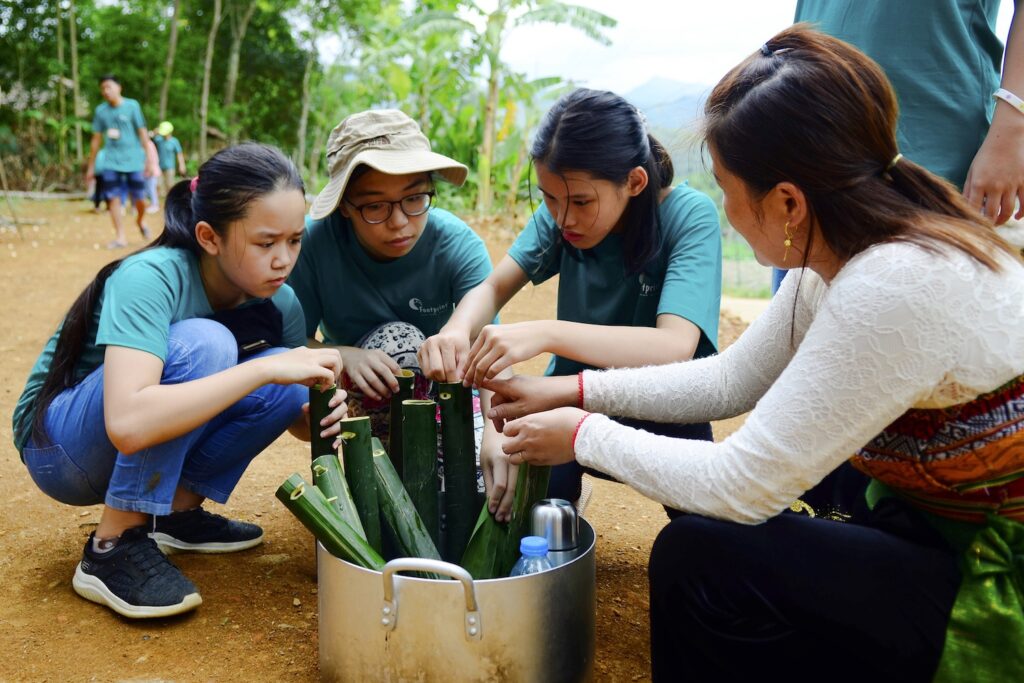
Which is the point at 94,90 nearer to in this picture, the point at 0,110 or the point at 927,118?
the point at 0,110

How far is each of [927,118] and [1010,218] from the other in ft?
0.98

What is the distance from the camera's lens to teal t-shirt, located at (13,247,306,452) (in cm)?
202

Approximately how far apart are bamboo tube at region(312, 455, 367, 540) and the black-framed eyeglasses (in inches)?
33.0

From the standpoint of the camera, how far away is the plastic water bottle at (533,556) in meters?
1.67

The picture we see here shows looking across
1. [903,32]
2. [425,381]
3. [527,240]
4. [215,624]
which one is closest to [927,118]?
[903,32]

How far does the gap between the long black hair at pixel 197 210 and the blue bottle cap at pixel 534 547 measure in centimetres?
107

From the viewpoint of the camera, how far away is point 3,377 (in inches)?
173

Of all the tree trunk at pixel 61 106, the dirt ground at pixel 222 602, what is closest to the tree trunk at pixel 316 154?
the tree trunk at pixel 61 106

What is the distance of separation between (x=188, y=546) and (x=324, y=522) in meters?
0.99

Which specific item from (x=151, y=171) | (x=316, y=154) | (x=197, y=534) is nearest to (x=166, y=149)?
(x=316, y=154)

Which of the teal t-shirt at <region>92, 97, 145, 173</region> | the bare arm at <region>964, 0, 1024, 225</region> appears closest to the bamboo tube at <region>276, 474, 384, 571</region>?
the bare arm at <region>964, 0, 1024, 225</region>

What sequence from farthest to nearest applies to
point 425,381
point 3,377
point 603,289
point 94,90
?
point 94,90 < point 3,377 < point 425,381 < point 603,289

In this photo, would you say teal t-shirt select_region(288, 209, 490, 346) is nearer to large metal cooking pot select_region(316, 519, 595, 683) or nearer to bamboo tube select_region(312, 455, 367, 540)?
bamboo tube select_region(312, 455, 367, 540)

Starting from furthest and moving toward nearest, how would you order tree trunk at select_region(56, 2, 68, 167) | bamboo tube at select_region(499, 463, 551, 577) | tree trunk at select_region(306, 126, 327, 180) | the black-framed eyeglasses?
1. tree trunk at select_region(56, 2, 68, 167)
2. tree trunk at select_region(306, 126, 327, 180)
3. the black-framed eyeglasses
4. bamboo tube at select_region(499, 463, 551, 577)
